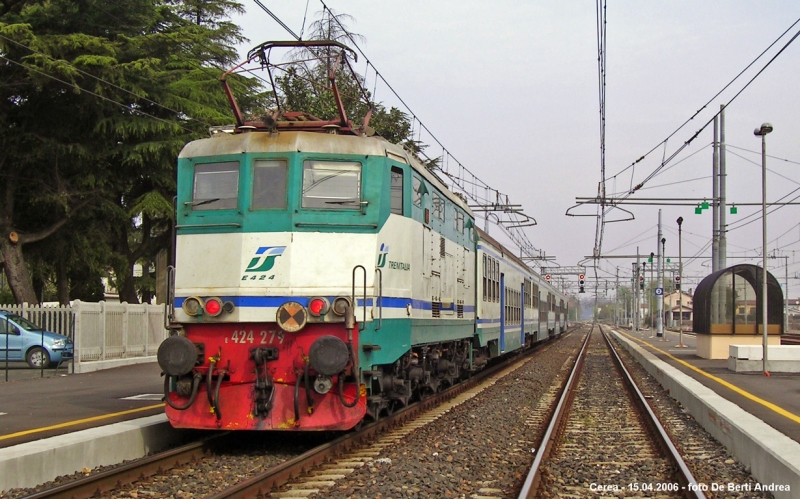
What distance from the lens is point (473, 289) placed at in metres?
15.9

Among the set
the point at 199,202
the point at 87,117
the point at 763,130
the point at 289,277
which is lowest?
the point at 289,277

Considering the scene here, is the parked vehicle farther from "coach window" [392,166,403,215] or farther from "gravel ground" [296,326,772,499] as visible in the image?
"coach window" [392,166,403,215]

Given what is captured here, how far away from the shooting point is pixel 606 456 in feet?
31.4

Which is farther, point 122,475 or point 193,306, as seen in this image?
point 193,306

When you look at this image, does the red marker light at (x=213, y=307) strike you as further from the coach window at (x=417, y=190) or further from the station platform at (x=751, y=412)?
the station platform at (x=751, y=412)

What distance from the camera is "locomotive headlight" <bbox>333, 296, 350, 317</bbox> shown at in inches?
355

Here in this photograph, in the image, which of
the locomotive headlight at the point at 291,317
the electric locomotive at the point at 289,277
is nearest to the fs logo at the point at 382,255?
the electric locomotive at the point at 289,277

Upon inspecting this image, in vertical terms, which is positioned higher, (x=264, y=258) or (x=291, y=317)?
(x=264, y=258)

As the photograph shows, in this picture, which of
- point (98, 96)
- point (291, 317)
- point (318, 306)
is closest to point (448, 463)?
point (318, 306)

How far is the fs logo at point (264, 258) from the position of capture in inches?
365

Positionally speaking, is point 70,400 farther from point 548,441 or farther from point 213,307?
point 548,441

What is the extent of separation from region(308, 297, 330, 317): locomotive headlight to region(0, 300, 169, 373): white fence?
41.6ft

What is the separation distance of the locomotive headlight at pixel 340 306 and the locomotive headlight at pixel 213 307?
1.36m

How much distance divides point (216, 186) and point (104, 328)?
504 inches
